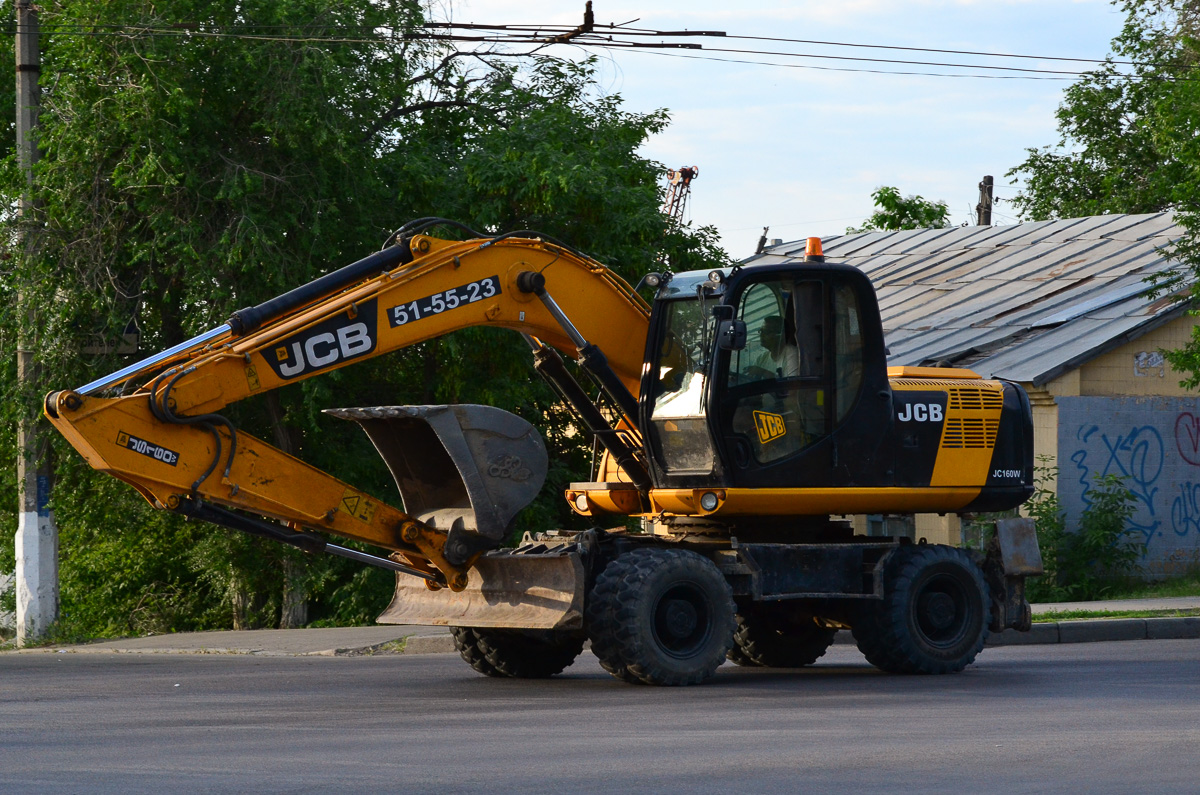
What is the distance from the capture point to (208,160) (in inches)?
760

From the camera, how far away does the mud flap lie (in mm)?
11844

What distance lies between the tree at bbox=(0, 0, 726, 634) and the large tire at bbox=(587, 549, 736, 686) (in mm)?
7864

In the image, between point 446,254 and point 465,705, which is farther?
point 446,254

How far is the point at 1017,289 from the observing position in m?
28.6

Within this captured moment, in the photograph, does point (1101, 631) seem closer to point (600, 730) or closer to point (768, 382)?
point (768, 382)

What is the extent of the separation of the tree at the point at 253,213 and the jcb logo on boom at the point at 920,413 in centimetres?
768

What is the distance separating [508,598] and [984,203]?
4690 centimetres

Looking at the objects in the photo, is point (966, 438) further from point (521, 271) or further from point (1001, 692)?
point (521, 271)

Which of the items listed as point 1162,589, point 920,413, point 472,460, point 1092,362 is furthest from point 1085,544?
point 472,460

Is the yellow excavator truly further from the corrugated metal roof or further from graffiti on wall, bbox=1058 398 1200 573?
the corrugated metal roof

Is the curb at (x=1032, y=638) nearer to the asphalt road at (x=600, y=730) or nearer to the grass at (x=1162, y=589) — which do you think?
the asphalt road at (x=600, y=730)

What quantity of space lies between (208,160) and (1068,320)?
1355 centimetres

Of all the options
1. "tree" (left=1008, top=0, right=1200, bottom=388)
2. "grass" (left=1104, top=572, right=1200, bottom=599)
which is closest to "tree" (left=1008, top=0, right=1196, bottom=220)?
"tree" (left=1008, top=0, right=1200, bottom=388)

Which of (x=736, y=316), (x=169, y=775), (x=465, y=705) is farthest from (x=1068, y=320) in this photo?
(x=169, y=775)
